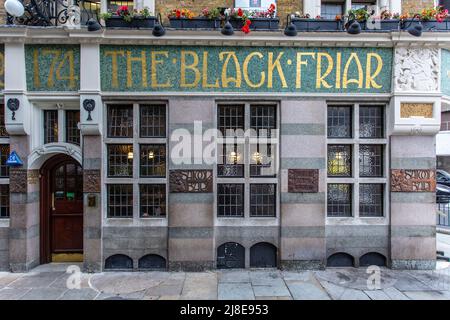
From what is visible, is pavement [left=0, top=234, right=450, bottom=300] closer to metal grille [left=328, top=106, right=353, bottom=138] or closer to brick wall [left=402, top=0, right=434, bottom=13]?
metal grille [left=328, top=106, right=353, bottom=138]

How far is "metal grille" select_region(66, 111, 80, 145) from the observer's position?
25.4ft

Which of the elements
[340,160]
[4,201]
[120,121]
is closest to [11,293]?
[4,201]

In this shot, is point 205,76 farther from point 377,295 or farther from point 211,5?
point 377,295

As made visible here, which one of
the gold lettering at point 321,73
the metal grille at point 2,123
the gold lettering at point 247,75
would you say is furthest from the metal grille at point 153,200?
the gold lettering at point 321,73

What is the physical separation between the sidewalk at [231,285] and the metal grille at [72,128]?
12.1 feet

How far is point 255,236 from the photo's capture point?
7477mm

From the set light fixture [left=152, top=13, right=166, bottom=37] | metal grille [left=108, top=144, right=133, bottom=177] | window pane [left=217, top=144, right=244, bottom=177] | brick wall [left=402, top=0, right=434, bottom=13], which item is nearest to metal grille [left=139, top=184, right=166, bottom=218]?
metal grille [left=108, top=144, right=133, bottom=177]

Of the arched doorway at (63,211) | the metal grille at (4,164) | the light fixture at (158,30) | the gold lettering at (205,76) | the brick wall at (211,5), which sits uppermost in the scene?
the brick wall at (211,5)

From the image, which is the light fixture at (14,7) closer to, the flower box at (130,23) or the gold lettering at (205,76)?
the flower box at (130,23)

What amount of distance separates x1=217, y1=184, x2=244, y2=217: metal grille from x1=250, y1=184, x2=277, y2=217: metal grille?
318mm

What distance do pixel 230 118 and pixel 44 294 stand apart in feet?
20.7

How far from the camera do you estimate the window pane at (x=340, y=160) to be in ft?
25.5

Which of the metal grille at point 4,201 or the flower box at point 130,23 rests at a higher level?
the flower box at point 130,23

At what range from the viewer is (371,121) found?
7801mm
